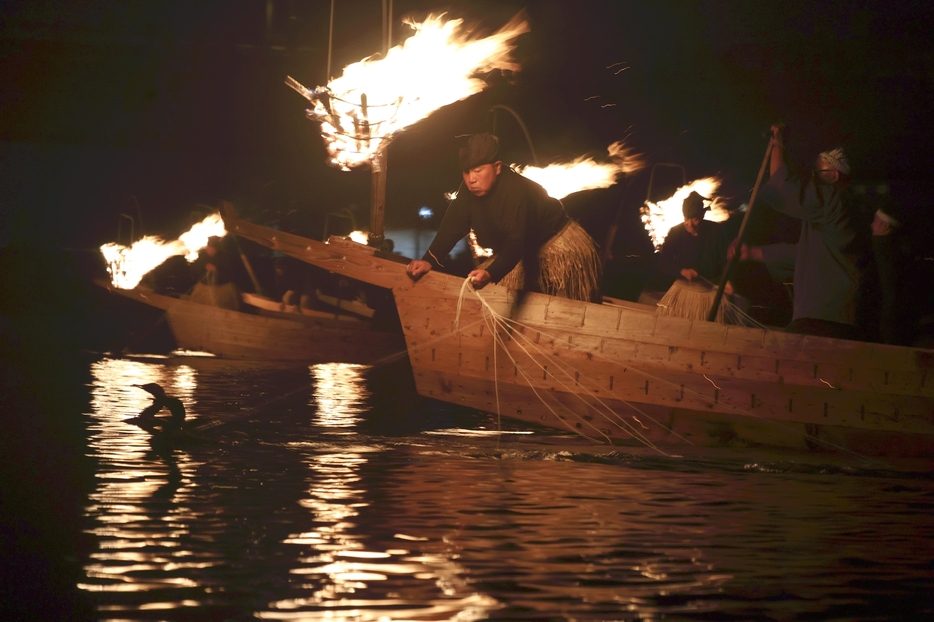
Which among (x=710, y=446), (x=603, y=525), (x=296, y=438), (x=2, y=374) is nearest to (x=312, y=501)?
(x=603, y=525)

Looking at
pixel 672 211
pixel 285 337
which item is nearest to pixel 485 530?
pixel 672 211

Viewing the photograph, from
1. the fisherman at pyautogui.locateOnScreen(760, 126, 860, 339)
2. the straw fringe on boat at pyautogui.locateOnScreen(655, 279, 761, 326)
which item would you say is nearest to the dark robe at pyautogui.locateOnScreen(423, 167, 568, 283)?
the straw fringe on boat at pyautogui.locateOnScreen(655, 279, 761, 326)

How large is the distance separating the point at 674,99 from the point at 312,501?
18453 millimetres

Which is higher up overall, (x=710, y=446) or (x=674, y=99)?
(x=674, y=99)

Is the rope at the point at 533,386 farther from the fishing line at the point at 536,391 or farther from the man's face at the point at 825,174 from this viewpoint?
the man's face at the point at 825,174

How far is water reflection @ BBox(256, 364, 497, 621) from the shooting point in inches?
175

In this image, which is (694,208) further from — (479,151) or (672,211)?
(672,211)

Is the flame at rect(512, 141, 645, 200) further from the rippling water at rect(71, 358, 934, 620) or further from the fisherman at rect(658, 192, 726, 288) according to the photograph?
the rippling water at rect(71, 358, 934, 620)

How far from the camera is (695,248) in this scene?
A: 1034 cm

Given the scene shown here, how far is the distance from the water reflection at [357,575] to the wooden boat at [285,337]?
1144 cm

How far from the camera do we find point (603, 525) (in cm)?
624

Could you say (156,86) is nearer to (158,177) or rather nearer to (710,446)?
(158,177)

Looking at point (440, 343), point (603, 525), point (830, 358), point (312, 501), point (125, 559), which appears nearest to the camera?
point (125, 559)

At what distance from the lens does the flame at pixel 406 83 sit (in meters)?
10.5
